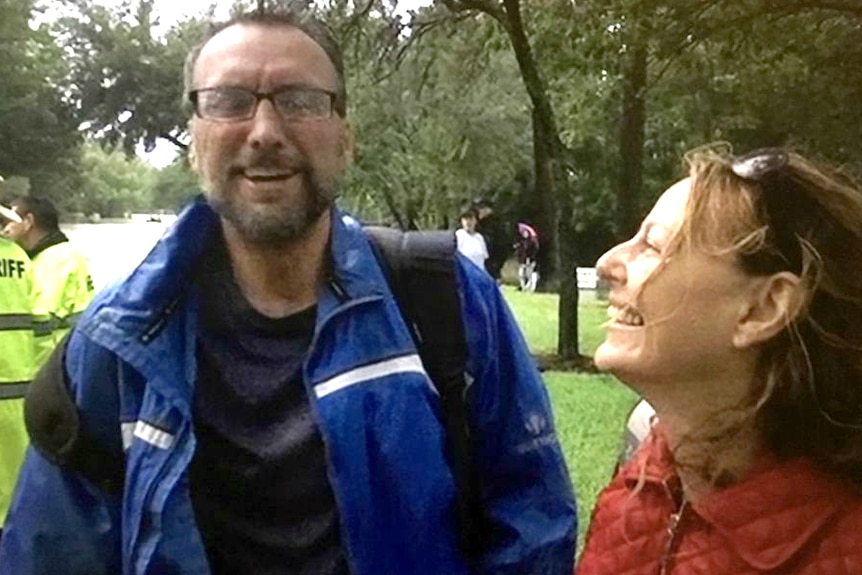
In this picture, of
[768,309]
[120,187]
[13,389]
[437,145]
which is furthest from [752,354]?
[120,187]

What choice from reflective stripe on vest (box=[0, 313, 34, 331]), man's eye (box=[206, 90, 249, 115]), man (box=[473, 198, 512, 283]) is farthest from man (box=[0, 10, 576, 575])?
man (box=[473, 198, 512, 283])

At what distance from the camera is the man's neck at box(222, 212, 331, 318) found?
2.76 m

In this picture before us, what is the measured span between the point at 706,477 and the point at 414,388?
0.58 m

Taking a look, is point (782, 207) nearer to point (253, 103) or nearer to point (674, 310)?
point (674, 310)

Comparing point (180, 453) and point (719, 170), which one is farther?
point (180, 453)

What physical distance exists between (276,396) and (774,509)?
3.16ft

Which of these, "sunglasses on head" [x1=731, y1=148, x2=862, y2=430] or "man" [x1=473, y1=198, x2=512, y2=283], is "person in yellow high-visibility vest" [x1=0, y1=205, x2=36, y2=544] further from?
"man" [x1=473, y1=198, x2=512, y2=283]

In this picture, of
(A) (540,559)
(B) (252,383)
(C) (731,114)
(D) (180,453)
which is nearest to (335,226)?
(B) (252,383)

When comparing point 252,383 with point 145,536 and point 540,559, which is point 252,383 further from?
point 540,559

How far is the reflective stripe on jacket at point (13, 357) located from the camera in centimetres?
600

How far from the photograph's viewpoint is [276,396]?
266 centimetres

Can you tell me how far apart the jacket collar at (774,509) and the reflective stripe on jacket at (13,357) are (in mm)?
4272

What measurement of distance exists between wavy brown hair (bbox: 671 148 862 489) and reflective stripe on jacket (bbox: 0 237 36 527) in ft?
14.1

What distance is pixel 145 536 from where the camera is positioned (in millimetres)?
2586
